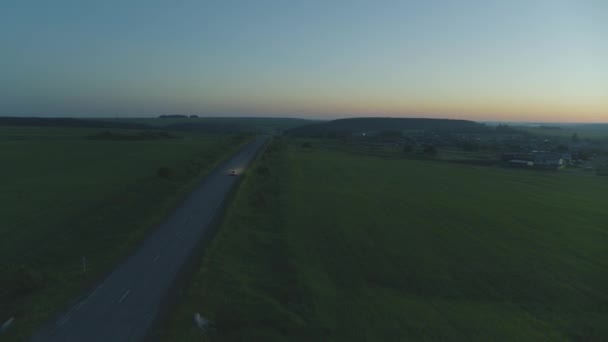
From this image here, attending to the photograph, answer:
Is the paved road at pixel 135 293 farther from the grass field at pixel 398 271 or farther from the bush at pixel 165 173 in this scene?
the bush at pixel 165 173

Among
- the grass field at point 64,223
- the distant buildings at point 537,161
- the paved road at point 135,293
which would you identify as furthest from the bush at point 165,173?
the distant buildings at point 537,161

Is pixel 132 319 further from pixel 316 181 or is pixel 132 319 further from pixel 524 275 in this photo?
A: pixel 316 181

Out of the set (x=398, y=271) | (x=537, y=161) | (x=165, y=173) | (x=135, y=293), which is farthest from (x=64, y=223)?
(x=537, y=161)

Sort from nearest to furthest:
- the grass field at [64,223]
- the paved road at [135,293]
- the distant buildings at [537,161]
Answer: the paved road at [135,293]
the grass field at [64,223]
the distant buildings at [537,161]

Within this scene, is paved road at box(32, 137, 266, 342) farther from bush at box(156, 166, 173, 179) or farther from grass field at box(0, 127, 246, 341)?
bush at box(156, 166, 173, 179)

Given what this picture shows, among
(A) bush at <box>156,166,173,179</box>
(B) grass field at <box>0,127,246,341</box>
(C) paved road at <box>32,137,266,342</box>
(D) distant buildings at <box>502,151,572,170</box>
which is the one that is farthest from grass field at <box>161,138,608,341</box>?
(D) distant buildings at <box>502,151,572,170</box>

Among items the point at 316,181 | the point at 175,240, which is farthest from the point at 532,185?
the point at 175,240

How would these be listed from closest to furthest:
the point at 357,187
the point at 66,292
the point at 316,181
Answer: the point at 66,292
the point at 357,187
the point at 316,181
